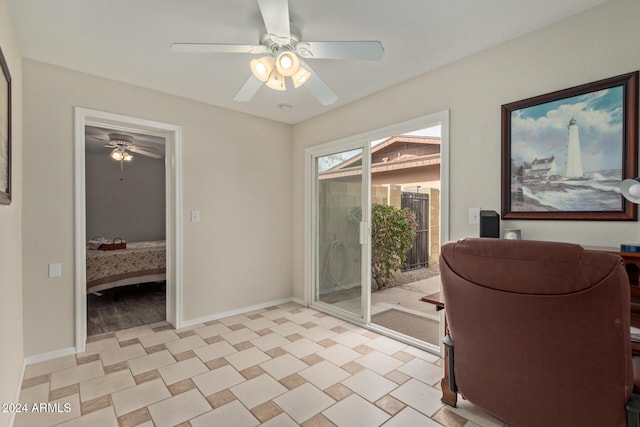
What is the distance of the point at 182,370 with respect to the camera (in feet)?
8.09

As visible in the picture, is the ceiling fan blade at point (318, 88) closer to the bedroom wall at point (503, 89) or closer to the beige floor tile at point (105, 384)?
the bedroom wall at point (503, 89)

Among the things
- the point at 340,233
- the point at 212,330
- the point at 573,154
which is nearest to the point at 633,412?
the point at 573,154

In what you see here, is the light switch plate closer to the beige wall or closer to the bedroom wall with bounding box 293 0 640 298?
the beige wall

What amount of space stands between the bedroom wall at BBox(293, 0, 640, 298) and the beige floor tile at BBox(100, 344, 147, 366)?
295 cm

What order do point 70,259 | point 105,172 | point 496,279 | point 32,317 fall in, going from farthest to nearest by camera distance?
1. point 105,172
2. point 70,259
3. point 32,317
4. point 496,279

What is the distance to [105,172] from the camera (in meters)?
6.27

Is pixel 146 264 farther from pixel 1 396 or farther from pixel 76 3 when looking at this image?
pixel 76 3

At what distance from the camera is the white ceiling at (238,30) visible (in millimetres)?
1905

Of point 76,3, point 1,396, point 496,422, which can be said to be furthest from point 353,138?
point 1,396

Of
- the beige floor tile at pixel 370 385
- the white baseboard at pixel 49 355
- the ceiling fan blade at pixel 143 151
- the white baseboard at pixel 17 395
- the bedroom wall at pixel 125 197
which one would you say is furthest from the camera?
the bedroom wall at pixel 125 197

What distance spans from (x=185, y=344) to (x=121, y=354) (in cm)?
52

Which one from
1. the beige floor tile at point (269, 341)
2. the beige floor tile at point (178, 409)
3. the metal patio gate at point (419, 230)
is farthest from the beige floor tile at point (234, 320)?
the metal patio gate at point (419, 230)

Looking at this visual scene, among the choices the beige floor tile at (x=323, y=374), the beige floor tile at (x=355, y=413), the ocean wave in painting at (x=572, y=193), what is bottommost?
the beige floor tile at (x=355, y=413)

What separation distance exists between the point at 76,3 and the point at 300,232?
10.1 ft
